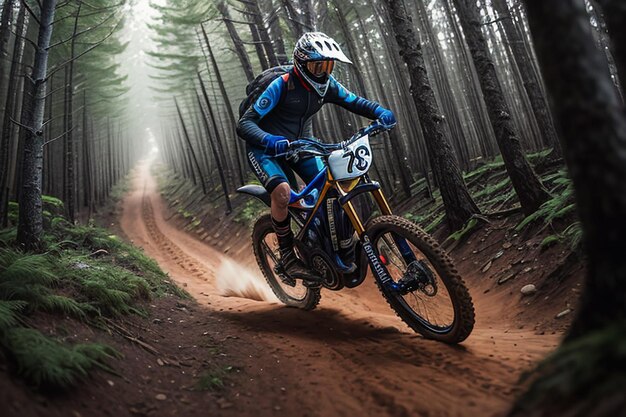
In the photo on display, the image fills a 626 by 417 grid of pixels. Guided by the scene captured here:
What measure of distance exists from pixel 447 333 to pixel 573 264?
2384mm

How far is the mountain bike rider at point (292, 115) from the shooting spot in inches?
185

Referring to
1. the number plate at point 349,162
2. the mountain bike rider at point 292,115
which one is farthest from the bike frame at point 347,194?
the mountain bike rider at point 292,115

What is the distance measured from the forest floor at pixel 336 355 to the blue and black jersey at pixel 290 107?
2.52 metres

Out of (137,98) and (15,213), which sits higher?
(137,98)

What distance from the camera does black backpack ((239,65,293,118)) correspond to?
5.20 m

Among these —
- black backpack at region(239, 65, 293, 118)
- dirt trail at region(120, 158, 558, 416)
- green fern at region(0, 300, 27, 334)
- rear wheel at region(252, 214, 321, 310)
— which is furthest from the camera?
rear wheel at region(252, 214, 321, 310)

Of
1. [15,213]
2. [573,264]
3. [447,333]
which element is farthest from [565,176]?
[15,213]

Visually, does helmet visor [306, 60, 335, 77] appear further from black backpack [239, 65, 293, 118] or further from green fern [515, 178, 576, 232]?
green fern [515, 178, 576, 232]

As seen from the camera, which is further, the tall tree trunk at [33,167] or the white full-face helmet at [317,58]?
the tall tree trunk at [33,167]

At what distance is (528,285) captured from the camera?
17.8 ft

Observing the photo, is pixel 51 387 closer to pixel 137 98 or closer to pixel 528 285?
pixel 528 285

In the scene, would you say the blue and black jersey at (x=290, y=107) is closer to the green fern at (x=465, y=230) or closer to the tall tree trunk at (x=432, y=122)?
the tall tree trunk at (x=432, y=122)

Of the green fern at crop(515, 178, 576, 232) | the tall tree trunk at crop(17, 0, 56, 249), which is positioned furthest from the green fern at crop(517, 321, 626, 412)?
the tall tree trunk at crop(17, 0, 56, 249)

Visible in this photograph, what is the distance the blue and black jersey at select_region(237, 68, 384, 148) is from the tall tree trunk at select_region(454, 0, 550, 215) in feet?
11.8
